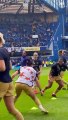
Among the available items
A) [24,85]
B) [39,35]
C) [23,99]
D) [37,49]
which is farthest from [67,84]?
[39,35]

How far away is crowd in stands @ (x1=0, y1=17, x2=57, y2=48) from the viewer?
64.8 metres

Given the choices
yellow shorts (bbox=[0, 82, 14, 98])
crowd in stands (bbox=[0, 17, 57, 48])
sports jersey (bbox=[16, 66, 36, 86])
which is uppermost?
yellow shorts (bbox=[0, 82, 14, 98])

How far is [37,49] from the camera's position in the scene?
201ft

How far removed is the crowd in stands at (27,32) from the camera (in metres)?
64.8

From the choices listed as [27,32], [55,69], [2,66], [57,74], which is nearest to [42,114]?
[2,66]

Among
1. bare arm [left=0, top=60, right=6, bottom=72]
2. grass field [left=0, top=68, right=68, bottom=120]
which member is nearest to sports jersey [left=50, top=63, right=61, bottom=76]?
grass field [left=0, top=68, right=68, bottom=120]

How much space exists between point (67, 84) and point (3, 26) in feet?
154

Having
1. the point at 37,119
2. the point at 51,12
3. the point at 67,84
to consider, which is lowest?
the point at 51,12

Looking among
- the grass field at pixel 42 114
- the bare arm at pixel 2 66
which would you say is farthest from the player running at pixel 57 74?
the bare arm at pixel 2 66

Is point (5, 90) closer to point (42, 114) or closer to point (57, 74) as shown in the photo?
point (42, 114)

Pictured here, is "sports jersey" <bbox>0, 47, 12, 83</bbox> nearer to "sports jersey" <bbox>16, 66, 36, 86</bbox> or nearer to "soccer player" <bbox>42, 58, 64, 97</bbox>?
"sports jersey" <bbox>16, 66, 36, 86</bbox>

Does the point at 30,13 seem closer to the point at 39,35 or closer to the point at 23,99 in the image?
the point at 39,35

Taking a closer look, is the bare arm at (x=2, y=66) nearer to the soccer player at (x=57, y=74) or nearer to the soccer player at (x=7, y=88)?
the soccer player at (x=7, y=88)

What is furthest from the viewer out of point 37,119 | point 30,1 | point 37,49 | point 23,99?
point 30,1
